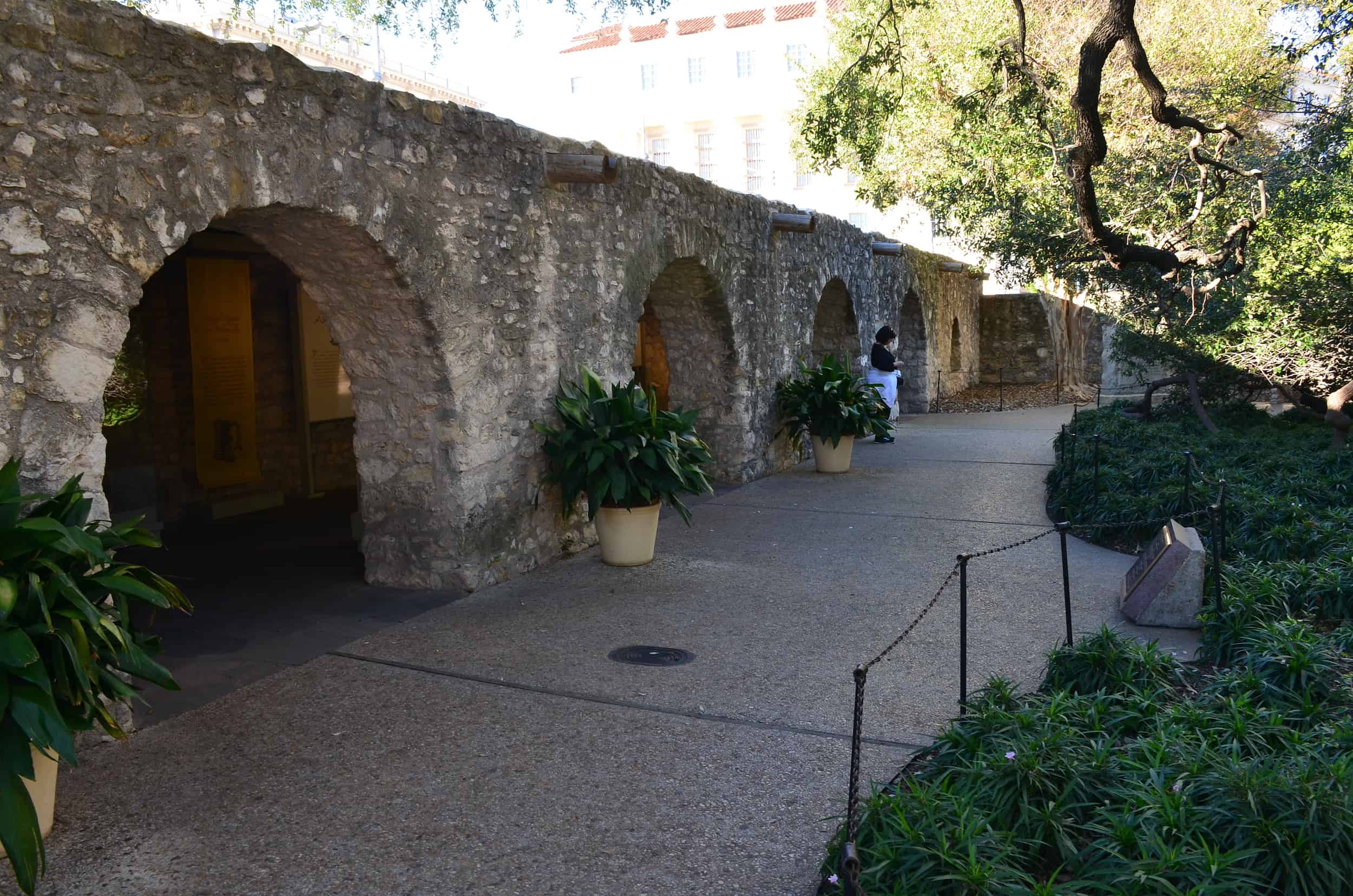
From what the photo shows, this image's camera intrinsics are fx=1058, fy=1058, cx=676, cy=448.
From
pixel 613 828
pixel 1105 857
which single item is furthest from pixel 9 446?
pixel 1105 857

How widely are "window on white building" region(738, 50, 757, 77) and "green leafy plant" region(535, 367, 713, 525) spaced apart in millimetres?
40351

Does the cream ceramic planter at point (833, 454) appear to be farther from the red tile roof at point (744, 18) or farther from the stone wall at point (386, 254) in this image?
the red tile roof at point (744, 18)

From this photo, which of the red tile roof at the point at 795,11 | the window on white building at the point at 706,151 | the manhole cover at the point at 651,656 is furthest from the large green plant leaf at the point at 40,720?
the window on white building at the point at 706,151

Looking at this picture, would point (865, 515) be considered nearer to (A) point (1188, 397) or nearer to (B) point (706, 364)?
(B) point (706, 364)

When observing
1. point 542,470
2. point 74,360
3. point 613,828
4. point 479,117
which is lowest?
point 613,828

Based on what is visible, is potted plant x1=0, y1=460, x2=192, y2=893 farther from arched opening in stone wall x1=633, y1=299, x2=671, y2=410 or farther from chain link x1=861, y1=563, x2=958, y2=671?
arched opening in stone wall x1=633, y1=299, x2=671, y2=410

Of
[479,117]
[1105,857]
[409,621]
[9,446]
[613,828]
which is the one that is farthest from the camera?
[479,117]

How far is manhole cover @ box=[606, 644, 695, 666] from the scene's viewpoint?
16.4 feet

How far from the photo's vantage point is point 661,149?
4756 cm

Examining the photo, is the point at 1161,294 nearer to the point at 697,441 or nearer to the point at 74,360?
the point at 697,441

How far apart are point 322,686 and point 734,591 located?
2.56 m

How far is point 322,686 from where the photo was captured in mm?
4609

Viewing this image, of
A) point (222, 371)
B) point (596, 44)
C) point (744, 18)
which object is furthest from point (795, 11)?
point (222, 371)

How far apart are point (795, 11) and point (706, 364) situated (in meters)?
37.6
